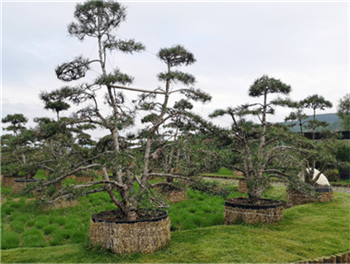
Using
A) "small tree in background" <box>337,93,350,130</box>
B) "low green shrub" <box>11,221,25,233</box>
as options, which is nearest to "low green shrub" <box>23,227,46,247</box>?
"low green shrub" <box>11,221,25,233</box>

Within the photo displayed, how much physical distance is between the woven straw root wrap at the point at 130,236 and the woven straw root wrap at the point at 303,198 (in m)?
7.78

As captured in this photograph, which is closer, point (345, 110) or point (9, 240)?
point (9, 240)

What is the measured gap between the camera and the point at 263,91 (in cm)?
991

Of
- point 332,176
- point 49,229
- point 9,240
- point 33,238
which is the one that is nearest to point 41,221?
point 49,229

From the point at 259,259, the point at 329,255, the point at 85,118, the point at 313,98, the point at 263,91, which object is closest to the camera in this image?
the point at 259,259

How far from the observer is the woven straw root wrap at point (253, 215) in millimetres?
8328

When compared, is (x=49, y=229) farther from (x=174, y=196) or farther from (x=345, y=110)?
(x=345, y=110)

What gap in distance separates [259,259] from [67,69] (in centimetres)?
592

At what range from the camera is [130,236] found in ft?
20.1

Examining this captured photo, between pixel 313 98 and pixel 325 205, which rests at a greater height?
pixel 313 98

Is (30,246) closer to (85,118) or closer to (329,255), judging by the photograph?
(85,118)

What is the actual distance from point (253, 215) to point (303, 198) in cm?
478

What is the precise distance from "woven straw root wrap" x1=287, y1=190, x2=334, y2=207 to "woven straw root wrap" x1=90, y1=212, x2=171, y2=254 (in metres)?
7.78

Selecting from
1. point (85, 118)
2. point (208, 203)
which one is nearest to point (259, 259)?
point (85, 118)
